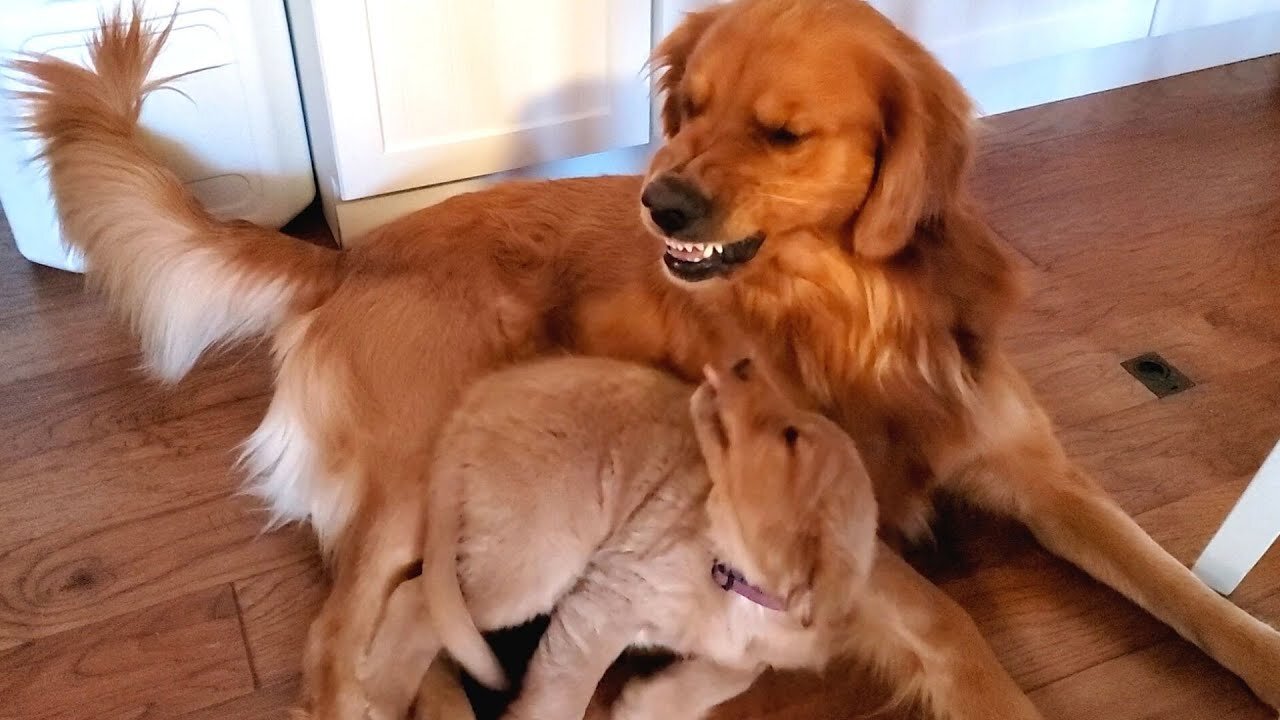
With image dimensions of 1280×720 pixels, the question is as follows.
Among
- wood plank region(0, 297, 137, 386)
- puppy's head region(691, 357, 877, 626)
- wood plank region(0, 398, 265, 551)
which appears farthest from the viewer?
wood plank region(0, 297, 137, 386)

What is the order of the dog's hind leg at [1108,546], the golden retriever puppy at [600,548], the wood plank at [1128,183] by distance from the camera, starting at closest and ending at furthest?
1. the golden retriever puppy at [600,548]
2. the dog's hind leg at [1108,546]
3. the wood plank at [1128,183]

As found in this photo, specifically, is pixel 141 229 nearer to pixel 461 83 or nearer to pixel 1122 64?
pixel 461 83

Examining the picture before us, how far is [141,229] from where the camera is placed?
1.47 m

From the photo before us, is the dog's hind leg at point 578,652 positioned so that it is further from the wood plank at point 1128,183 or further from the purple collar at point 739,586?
the wood plank at point 1128,183

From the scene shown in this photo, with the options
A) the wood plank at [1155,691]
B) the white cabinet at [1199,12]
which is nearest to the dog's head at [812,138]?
the wood plank at [1155,691]

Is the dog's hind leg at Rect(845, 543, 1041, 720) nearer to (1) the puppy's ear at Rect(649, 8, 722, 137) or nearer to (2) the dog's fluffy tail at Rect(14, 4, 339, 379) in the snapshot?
(1) the puppy's ear at Rect(649, 8, 722, 137)

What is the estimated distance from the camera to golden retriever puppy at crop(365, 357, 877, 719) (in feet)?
3.95

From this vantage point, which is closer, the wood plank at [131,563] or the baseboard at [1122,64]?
the wood plank at [131,563]

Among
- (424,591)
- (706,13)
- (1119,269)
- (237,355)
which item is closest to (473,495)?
(424,591)

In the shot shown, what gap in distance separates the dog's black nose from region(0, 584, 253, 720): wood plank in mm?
790

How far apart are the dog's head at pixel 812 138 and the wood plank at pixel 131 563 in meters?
0.77

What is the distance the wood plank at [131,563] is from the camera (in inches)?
57.6

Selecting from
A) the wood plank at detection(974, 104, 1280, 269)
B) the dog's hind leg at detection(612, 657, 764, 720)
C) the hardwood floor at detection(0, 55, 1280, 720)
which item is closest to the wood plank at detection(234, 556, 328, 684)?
the hardwood floor at detection(0, 55, 1280, 720)

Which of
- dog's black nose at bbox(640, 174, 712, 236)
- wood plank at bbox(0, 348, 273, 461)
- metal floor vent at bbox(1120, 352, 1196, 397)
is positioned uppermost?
dog's black nose at bbox(640, 174, 712, 236)
